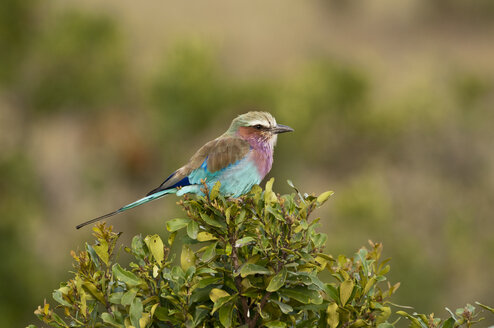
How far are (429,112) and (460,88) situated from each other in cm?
166

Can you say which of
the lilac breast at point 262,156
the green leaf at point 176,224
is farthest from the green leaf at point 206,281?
the lilac breast at point 262,156

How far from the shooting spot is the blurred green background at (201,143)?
53.8 feet

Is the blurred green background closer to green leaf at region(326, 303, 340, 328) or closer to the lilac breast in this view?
the lilac breast

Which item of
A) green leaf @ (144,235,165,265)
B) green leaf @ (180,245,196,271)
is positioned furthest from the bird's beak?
green leaf @ (144,235,165,265)

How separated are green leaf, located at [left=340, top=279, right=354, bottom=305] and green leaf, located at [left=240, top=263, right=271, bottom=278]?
36cm

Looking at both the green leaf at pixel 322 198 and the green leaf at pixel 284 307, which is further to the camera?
the green leaf at pixel 322 198

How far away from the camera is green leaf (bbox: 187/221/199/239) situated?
8.66 feet

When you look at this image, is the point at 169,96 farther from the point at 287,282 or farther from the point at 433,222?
the point at 287,282

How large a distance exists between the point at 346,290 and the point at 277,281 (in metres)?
0.35

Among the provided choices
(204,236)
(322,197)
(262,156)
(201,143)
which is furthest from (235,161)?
(201,143)

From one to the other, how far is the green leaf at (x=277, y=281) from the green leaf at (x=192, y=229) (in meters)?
0.34

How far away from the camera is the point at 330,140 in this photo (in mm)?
19578

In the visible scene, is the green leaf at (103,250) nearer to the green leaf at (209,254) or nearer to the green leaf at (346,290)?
the green leaf at (209,254)

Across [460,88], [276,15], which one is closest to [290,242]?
[460,88]
